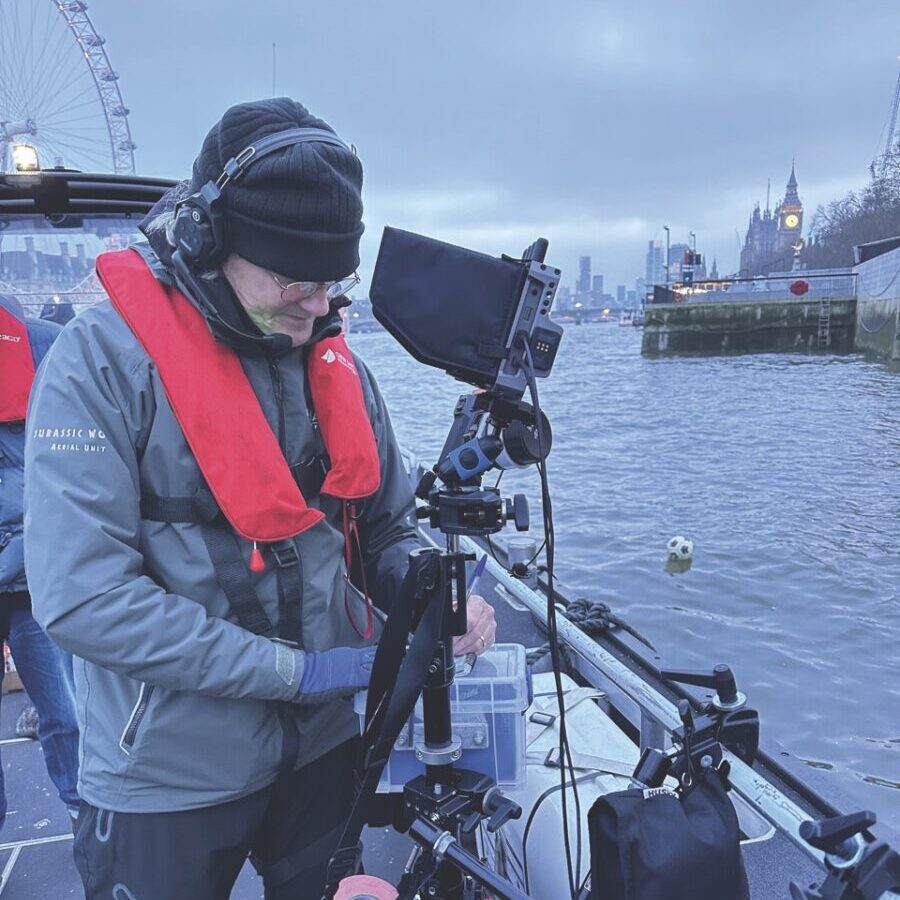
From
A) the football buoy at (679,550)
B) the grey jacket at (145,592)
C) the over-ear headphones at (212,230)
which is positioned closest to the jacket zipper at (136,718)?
the grey jacket at (145,592)

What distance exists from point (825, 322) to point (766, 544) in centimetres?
3166

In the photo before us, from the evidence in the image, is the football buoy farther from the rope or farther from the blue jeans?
the blue jeans

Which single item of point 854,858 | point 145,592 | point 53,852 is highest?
point 145,592

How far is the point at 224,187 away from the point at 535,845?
1958 mm

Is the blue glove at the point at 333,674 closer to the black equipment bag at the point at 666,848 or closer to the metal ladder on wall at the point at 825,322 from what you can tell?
the black equipment bag at the point at 666,848

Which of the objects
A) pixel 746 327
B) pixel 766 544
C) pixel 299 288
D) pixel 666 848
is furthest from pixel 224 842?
pixel 746 327

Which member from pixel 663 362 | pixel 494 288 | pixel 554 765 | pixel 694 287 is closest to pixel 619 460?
pixel 554 765

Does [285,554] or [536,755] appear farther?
[536,755]

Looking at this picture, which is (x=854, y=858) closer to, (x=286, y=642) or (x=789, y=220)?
(x=286, y=642)

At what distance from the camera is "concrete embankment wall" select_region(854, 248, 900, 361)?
28.5m

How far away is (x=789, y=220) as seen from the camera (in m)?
138

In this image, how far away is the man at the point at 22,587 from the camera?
250cm

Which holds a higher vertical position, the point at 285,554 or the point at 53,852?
the point at 285,554

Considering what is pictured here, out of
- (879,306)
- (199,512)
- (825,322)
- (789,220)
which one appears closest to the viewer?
(199,512)
